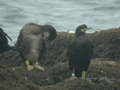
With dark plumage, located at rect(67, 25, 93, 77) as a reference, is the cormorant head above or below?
above

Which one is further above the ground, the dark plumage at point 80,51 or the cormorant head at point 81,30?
the cormorant head at point 81,30

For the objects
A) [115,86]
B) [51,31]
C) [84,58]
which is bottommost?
[115,86]

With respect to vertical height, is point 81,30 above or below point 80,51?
above

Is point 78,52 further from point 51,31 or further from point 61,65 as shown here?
point 61,65

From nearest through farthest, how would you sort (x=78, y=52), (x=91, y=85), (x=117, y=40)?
(x=91, y=85) < (x=78, y=52) < (x=117, y=40)

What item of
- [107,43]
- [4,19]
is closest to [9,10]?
[4,19]

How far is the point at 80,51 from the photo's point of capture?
9633 mm

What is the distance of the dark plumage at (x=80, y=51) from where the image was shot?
9.56 m

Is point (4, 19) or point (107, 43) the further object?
point (4, 19)

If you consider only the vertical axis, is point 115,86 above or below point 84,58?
below

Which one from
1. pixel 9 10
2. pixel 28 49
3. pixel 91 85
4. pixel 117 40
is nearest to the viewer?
pixel 91 85

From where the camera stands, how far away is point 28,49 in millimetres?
11016

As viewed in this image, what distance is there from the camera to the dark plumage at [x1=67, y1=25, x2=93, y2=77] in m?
9.56

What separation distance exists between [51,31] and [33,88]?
3695 millimetres
